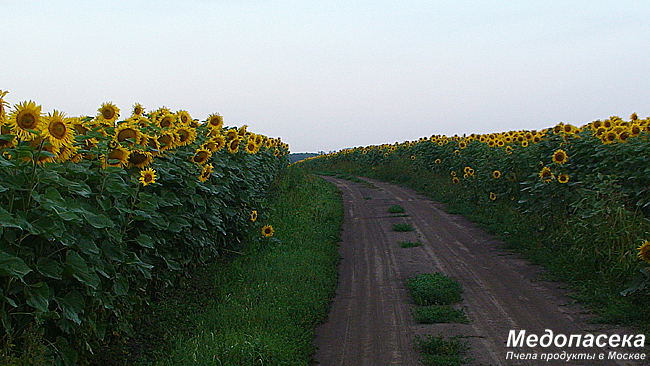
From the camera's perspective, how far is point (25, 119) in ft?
15.4

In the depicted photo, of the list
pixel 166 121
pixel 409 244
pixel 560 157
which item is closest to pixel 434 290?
pixel 409 244

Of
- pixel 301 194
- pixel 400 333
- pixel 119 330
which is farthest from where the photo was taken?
pixel 301 194

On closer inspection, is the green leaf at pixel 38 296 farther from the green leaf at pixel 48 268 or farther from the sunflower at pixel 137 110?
the sunflower at pixel 137 110

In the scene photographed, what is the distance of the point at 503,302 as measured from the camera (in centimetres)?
783

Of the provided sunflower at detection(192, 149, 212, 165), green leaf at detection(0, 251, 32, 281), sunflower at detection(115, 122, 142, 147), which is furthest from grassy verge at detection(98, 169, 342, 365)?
sunflower at detection(115, 122, 142, 147)

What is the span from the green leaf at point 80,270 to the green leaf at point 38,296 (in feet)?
0.83

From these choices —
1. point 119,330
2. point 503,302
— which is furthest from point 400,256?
point 119,330

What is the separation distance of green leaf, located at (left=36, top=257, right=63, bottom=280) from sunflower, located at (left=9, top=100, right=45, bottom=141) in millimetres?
947

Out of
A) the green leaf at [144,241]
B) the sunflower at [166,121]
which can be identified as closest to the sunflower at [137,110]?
the sunflower at [166,121]

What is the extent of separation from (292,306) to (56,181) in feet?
11.4

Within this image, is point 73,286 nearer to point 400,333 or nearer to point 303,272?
point 400,333

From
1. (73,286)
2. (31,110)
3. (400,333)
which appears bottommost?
(400,333)

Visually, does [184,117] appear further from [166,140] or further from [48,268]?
[48,268]

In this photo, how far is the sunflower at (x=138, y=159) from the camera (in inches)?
257
